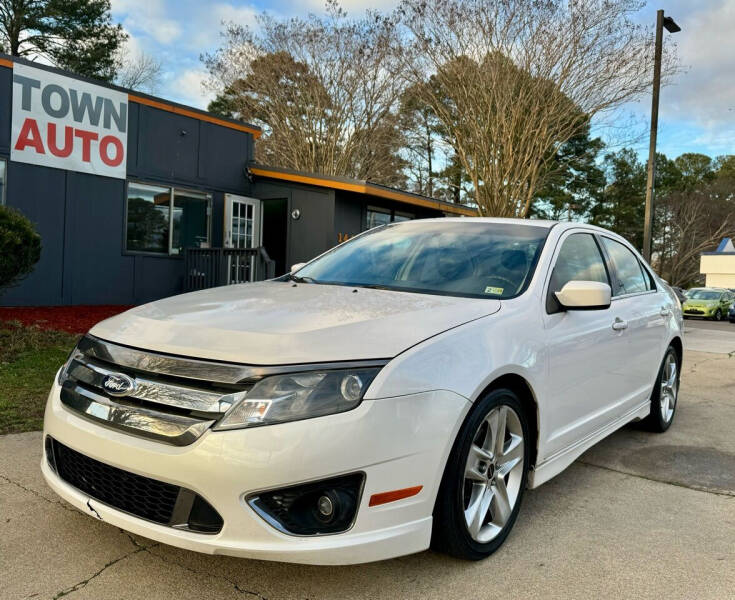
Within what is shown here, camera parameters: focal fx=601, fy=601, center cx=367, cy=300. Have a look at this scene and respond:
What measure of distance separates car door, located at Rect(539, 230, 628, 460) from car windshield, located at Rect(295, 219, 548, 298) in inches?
8.7

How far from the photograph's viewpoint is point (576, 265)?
3676 mm

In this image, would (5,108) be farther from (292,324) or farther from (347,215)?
(292,324)

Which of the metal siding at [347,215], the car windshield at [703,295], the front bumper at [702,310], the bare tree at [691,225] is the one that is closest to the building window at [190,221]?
the metal siding at [347,215]

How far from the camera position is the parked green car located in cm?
2676

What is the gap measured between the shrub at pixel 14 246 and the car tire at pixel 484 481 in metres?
5.46

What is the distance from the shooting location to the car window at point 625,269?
4.25m

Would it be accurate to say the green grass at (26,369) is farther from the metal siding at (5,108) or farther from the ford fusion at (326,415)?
the metal siding at (5,108)

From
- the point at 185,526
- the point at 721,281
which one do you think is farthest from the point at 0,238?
the point at 721,281

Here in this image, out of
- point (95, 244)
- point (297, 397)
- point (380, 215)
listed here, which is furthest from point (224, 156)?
point (297, 397)

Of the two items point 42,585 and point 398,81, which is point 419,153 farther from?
point 42,585

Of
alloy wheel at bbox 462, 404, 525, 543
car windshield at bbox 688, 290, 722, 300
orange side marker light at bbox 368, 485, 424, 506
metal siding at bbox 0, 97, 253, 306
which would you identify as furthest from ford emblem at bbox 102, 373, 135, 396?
car windshield at bbox 688, 290, 722, 300

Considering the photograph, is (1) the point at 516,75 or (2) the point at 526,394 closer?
(2) the point at 526,394

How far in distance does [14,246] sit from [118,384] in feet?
15.4

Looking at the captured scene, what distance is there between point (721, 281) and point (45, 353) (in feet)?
148
